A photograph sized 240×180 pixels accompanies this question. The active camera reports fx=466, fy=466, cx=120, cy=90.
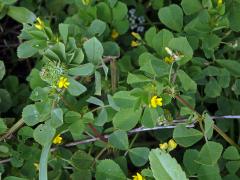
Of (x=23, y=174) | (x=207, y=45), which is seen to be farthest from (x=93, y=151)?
(x=207, y=45)

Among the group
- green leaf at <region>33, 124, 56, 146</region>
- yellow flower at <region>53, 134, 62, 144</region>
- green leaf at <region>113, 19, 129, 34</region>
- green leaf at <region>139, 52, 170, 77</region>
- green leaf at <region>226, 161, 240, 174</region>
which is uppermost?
green leaf at <region>113, 19, 129, 34</region>

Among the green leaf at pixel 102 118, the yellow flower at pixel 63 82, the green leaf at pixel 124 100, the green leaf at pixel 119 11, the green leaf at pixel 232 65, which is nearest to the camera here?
the yellow flower at pixel 63 82

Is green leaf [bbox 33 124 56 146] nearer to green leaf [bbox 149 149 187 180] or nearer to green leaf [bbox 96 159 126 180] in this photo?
green leaf [bbox 96 159 126 180]

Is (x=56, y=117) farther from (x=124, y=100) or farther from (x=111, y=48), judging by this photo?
(x=111, y=48)

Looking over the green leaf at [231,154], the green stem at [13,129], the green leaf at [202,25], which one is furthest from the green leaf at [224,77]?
the green stem at [13,129]

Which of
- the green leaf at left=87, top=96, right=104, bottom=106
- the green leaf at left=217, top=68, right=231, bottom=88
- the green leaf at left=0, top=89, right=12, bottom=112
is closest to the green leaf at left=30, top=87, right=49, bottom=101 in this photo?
the green leaf at left=87, top=96, right=104, bottom=106

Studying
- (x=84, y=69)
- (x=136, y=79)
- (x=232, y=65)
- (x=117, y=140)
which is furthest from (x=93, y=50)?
(x=232, y=65)

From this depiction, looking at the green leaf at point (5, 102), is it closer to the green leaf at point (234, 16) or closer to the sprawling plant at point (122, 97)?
the sprawling plant at point (122, 97)

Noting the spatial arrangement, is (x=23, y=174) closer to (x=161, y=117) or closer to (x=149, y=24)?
(x=161, y=117)
